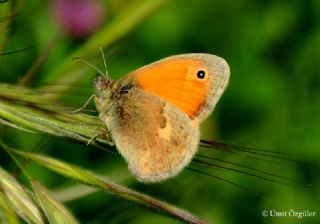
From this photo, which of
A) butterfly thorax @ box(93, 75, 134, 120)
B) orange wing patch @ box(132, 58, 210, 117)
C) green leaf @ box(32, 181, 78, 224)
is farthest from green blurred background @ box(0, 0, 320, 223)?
green leaf @ box(32, 181, 78, 224)

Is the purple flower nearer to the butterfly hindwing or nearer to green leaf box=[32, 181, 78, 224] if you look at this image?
the butterfly hindwing

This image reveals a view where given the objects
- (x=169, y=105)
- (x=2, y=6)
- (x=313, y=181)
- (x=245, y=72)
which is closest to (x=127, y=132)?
(x=169, y=105)

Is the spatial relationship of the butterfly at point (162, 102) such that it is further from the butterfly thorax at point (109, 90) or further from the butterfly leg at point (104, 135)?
the butterfly leg at point (104, 135)

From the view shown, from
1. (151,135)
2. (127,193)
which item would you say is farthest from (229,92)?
(127,193)

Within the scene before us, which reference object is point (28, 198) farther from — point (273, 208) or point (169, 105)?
point (273, 208)

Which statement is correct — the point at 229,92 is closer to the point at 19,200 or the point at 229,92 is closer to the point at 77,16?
the point at 77,16

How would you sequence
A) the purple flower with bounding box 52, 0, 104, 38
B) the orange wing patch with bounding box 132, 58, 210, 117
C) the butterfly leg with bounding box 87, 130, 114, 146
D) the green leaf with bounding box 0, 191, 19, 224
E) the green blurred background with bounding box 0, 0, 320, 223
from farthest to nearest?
the purple flower with bounding box 52, 0, 104, 38, the green blurred background with bounding box 0, 0, 320, 223, the orange wing patch with bounding box 132, 58, 210, 117, the butterfly leg with bounding box 87, 130, 114, 146, the green leaf with bounding box 0, 191, 19, 224
